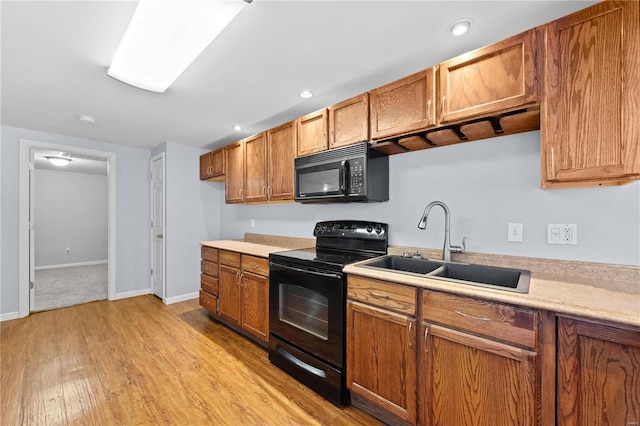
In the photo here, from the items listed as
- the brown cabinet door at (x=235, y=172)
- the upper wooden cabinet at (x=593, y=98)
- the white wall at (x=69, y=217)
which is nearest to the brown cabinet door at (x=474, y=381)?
the upper wooden cabinet at (x=593, y=98)

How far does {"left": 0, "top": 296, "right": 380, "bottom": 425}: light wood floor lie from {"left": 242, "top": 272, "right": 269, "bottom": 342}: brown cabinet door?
0.67 ft

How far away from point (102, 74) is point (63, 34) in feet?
1.53

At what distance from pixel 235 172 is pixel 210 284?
4.65ft

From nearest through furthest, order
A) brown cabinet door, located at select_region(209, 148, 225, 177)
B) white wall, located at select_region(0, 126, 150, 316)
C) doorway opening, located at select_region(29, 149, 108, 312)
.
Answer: white wall, located at select_region(0, 126, 150, 316), brown cabinet door, located at select_region(209, 148, 225, 177), doorway opening, located at select_region(29, 149, 108, 312)

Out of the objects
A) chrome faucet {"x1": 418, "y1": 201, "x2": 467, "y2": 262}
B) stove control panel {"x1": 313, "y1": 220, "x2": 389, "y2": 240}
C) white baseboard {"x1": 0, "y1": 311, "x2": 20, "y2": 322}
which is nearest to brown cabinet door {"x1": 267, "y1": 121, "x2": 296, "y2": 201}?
stove control panel {"x1": 313, "y1": 220, "x2": 389, "y2": 240}

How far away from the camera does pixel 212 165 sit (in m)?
3.96

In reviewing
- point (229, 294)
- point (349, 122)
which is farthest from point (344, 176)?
point (229, 294)

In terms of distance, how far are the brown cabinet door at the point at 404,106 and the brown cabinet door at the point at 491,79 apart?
0.08 m

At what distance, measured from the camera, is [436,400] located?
1.42 m

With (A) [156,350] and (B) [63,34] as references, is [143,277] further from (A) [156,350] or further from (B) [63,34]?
(B) [63,34]

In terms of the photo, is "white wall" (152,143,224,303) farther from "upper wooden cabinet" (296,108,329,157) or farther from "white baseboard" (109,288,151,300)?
"upper wooden cabinet" (296,108,329,157)

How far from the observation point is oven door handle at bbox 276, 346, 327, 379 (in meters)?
1.96

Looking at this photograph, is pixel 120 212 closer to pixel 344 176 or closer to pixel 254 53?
pixel 254 53

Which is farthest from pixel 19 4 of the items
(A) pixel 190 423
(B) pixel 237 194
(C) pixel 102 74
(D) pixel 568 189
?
(D) pixel 568 189
